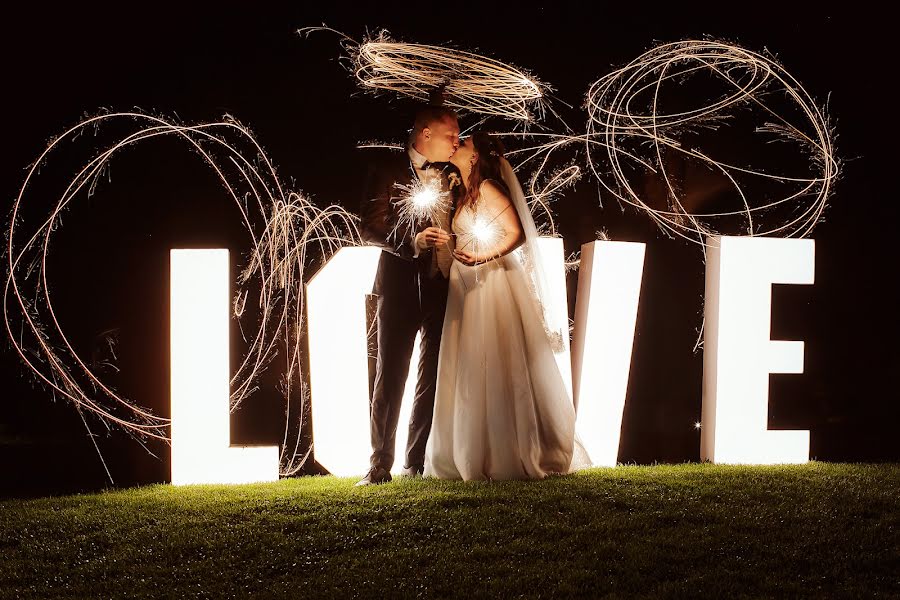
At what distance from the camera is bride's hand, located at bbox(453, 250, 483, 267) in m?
4.47

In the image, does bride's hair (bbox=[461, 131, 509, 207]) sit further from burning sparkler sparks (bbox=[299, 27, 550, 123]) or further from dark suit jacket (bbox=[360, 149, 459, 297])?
burning sparkler sparks (bbox=[299, 27, 550, 123])

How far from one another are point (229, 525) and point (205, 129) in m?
3.18

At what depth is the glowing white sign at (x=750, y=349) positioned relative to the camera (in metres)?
5.09

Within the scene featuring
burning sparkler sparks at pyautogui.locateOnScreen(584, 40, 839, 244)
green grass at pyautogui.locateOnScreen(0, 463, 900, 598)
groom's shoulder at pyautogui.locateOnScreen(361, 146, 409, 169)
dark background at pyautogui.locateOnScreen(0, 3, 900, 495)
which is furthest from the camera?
burning sparkler sparks at pyautogui.locateOnScreen(584, 40, 839, 244)

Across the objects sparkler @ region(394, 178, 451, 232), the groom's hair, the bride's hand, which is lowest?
the bride's hand

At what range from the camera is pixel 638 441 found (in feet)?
19.8

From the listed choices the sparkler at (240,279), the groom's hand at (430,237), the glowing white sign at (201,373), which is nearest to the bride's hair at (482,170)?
the groom's hand at (430,237)

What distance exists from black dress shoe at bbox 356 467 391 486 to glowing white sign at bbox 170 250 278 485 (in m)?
0.72

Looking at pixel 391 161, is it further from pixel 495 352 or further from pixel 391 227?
pixel 495 352

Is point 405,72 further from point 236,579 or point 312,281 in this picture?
point 236,579

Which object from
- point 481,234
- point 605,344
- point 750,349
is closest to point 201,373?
point 481,234

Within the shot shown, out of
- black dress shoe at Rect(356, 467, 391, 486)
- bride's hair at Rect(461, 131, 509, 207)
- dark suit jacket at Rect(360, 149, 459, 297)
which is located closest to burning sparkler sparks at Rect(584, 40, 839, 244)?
bride's hair at Rect(461, 131, 509, 207)

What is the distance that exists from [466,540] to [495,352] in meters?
1.27

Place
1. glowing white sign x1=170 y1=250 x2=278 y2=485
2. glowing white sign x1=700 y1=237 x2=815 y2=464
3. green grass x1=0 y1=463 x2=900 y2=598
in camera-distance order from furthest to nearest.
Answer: glowing white sign x1=700 y1=237 x2=815 y2=464, glowing white sign x1=170 y1=250 x2=278 y2=485, green grass x1=0 y1=463 x2=900 y2=598
